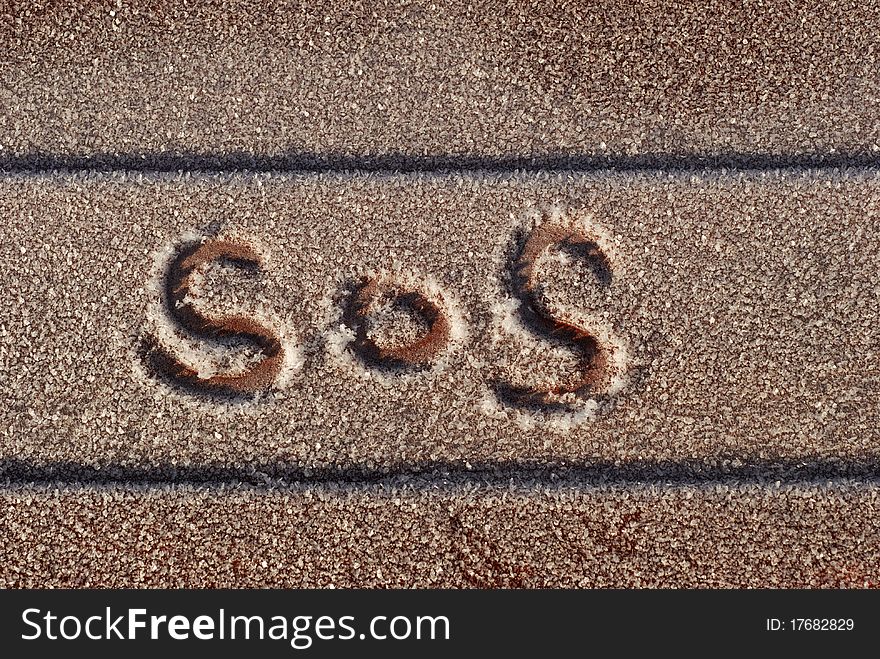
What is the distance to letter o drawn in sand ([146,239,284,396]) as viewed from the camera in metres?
1.56

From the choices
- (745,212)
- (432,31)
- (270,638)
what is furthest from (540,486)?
(432,31)

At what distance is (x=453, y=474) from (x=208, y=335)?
2.71 feet

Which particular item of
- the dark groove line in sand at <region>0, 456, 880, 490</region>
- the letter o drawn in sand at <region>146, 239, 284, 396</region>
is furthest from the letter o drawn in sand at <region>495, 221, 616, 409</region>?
the letter o drawn in sand at <region>146, 239, 284, 396</region>

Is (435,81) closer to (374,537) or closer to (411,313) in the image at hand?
(411,313)

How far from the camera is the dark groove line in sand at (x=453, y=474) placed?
1523 millimetres

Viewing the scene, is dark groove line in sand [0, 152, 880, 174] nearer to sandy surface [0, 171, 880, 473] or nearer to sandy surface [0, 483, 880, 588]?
sandy surface [0, 171, 880, 473]

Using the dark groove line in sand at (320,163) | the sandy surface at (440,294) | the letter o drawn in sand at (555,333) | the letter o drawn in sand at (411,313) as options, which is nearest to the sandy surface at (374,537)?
the sandy surface at (440,294)

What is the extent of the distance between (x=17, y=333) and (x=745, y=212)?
2.16 m

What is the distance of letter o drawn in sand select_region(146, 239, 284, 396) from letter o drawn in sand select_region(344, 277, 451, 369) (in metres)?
0.25

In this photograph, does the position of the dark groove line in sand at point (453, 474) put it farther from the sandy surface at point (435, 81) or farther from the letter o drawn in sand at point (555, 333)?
the sandy surface at point (435, 81)

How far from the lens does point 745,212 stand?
5.09ft

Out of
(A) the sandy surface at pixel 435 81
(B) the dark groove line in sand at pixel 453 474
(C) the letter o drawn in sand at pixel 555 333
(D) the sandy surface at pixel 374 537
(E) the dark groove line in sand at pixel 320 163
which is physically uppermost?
(A) the sandy surface at pixel 435 81

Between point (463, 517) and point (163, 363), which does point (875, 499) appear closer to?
point (463, 517)

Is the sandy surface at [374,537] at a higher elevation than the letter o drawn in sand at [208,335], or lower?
lower
